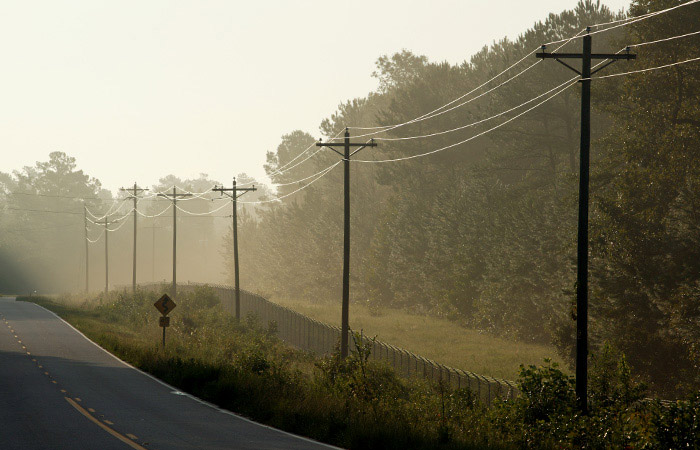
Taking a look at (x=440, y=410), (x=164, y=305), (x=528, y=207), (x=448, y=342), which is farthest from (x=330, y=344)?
(x=440, y=410)

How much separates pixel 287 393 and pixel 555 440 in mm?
8486

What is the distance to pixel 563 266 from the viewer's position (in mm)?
47625

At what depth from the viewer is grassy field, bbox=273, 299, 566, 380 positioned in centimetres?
4656

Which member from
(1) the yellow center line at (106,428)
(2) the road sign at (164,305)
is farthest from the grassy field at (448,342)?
(1) the yellow center line at (106,428)

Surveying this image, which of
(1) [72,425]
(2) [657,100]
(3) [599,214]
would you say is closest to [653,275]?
(3) [599,214]

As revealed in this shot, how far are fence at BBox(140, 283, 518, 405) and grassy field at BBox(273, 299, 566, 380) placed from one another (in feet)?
10.8

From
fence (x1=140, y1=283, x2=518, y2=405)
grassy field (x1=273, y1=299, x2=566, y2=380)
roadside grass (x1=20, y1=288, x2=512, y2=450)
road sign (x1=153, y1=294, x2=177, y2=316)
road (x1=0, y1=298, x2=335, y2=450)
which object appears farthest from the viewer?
grassy field (x1=273, y1=299, x2=566, y2=380)

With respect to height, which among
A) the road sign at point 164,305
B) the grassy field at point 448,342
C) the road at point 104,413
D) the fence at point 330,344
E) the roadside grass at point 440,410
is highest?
the road sign at point 164,305

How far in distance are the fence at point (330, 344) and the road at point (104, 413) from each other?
9450 millimetres

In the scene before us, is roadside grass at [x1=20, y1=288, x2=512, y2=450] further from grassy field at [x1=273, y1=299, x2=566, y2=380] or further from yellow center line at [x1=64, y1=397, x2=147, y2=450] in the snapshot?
grassy field at [x1=273, y1=299, x2=566, y2=380]

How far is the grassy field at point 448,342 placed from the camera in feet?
153

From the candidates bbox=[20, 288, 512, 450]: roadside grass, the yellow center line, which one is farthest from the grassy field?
the yellow center line

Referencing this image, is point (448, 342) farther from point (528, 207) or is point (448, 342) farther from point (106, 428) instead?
point (106, 428)

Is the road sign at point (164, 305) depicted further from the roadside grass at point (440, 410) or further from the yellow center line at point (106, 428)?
the yellow center line at point (106, 428)
